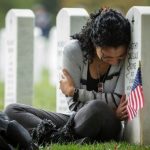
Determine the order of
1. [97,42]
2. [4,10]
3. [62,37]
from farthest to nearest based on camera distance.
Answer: [4,10] → [62,37] → [97,42]

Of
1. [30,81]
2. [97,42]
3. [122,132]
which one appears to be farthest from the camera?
[30,81]

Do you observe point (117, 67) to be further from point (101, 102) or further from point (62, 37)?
point (62, 37)

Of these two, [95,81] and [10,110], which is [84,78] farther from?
[10,110]

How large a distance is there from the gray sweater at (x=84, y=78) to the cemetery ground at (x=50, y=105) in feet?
1.44

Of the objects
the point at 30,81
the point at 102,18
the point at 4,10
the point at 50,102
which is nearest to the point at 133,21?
the point at 102,18

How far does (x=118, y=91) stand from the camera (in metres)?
8.74

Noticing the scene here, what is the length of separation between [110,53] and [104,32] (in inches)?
7.3

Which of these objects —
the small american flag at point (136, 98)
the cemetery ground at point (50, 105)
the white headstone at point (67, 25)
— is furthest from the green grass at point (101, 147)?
the white headstone at point (67, 25)

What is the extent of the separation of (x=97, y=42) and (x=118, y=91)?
59 centimetres

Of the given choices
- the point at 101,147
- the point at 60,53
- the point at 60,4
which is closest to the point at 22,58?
the point at 60,53

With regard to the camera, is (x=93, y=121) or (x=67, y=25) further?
(x=67, y=25)

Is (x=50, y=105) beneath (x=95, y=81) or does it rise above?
beneath

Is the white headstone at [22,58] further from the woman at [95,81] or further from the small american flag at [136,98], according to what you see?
the small american flag at [136,98]

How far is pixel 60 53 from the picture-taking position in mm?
11078
